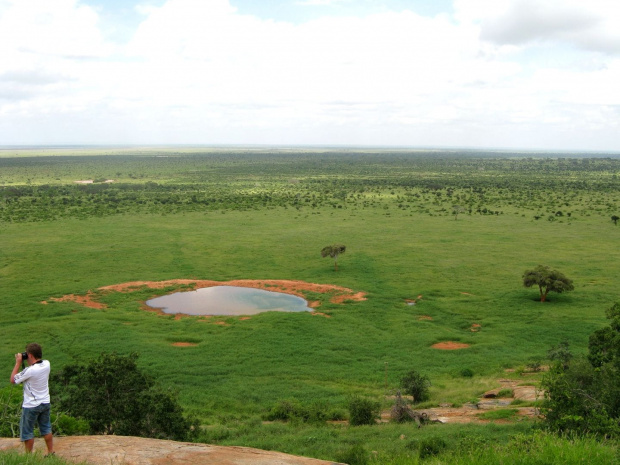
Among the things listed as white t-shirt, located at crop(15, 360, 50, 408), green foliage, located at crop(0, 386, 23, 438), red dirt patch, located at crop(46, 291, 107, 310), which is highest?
white t-shirt, located at crop(15, 360, 50, 408)

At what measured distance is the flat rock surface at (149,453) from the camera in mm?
9070

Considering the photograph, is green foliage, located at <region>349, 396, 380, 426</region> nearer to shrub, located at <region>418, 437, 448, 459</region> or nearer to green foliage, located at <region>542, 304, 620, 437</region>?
shrub, located at <region>418, 437, 448, 459</region>

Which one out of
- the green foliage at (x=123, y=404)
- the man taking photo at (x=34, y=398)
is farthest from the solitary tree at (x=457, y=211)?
the man taking photo at (x=34, y=398)

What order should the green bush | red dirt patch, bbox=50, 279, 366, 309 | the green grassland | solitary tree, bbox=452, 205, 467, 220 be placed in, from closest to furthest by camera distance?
the green bush, the green grassland, red dirt patch, bbox=50, 279, 366, 309, solitary tree, bbox=452, 205, 467, 220

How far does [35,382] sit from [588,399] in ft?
43.8

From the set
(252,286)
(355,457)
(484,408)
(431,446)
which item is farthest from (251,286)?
(431,446)

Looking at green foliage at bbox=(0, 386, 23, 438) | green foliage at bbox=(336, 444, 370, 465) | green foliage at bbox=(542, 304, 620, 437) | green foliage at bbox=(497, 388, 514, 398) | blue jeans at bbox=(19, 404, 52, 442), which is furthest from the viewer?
green foliage at bbox=(497, 388, 514, 398)

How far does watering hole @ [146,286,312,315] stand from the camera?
3547 cm

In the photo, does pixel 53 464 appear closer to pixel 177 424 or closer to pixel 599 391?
pixel 177 424

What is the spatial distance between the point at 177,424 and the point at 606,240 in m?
57.2

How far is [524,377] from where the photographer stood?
22953 millimetres

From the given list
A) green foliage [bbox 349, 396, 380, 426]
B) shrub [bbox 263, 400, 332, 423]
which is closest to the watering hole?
shrub [bbox 263, 400, 332, 423]

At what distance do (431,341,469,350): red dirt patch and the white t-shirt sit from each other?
22.9 metres

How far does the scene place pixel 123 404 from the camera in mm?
Answer: 15055
